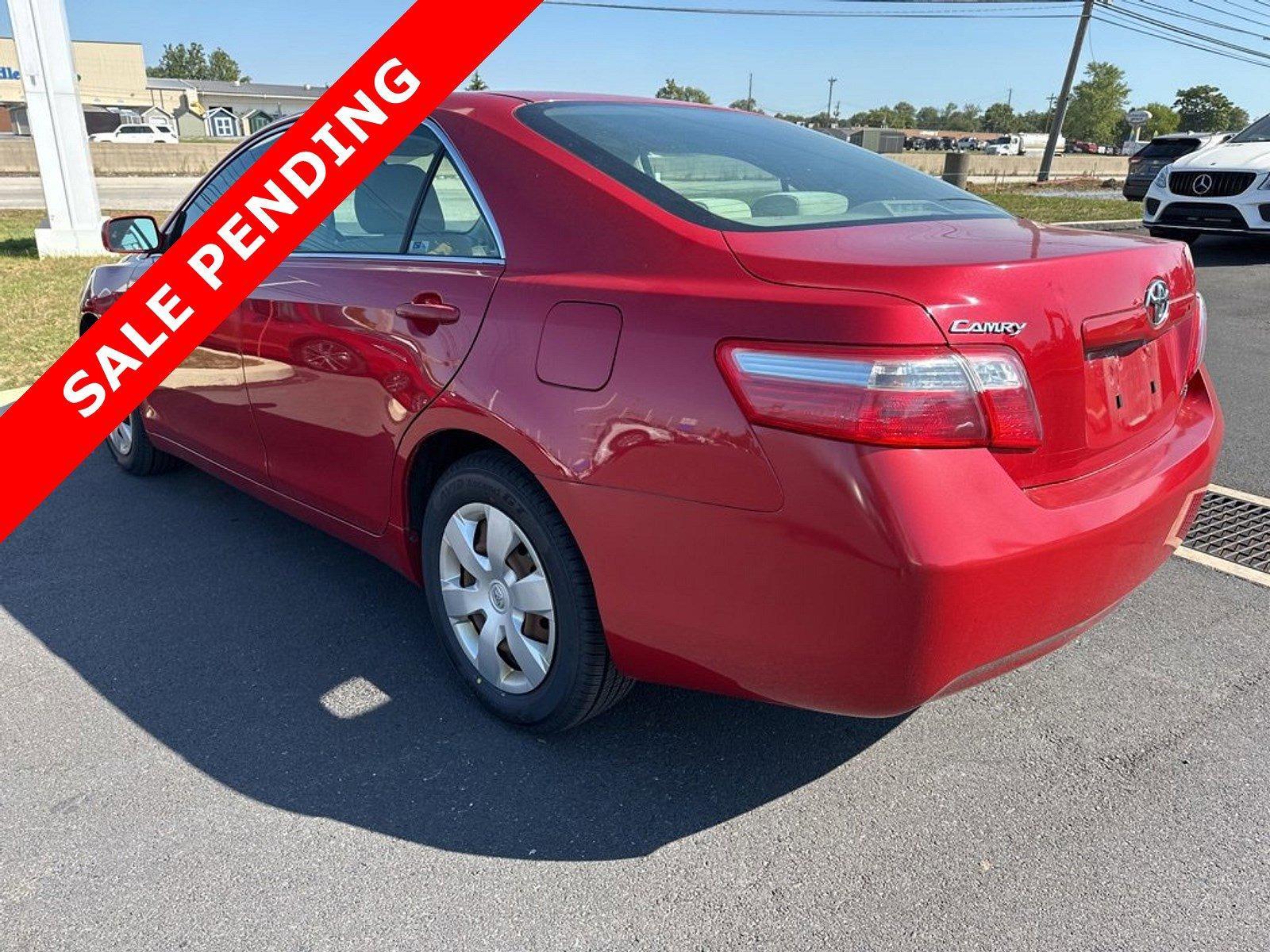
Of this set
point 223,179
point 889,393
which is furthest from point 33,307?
point 889,393

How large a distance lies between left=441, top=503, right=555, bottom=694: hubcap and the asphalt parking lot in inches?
8.3

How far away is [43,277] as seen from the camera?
32.4 feet

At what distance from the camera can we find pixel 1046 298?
6.37ft

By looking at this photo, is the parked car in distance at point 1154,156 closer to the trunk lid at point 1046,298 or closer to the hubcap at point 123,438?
the trunk lid at point 1046,298

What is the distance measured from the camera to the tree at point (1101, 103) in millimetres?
95812

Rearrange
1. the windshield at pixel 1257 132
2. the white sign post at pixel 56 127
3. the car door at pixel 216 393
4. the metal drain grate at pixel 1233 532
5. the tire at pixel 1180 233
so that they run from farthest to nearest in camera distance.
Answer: the tire at pixel 1180 233, the windshield at pixel 1257 132, the white sign post at pixel 56 127, the metal drain grate at pixel 1233 532, the car door at pixel 216 393

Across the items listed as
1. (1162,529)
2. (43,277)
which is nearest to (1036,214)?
(43,277)

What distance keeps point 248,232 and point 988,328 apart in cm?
151

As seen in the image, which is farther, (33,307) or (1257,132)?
(1257,132)

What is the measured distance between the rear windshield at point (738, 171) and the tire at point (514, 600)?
0.81 m

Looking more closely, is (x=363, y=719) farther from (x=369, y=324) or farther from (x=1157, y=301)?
(x=1157, y=301)

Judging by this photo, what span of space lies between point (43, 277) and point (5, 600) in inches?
313

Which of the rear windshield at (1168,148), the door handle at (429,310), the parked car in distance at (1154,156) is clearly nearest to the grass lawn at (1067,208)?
the parked car in distance at (1154,156)

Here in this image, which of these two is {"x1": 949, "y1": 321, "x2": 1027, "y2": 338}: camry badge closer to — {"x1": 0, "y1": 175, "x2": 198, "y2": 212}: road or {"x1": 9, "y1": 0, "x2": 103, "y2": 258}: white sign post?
{"x1": 9, "y1": 0, "x2": 103, "y2": 258}: white sign post
